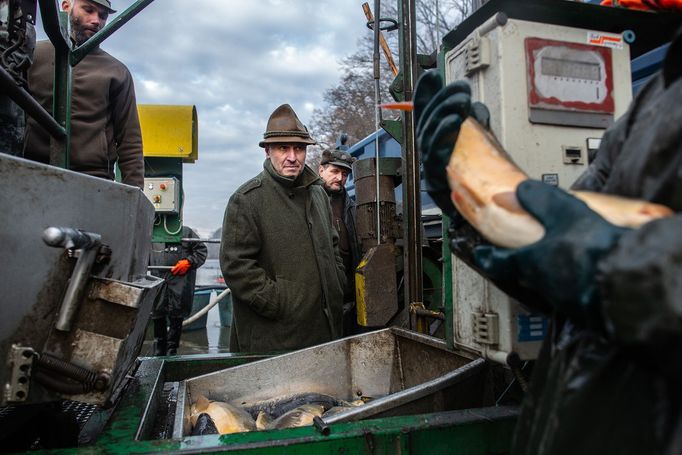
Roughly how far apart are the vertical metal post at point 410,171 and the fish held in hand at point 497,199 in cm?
171

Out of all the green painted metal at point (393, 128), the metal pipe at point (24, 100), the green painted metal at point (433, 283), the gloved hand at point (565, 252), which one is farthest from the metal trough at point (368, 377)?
the green painted metal at point (433, 283)

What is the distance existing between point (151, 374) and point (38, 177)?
3.54ft

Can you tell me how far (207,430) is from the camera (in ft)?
5.45

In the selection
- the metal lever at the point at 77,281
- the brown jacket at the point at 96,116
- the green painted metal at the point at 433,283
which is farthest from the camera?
the green painted metal at the point at 433,283

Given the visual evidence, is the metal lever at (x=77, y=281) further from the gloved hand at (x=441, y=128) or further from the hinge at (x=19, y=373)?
the gloved hand at (x=441, y=128)

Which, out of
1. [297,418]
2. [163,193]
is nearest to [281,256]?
[297,418]

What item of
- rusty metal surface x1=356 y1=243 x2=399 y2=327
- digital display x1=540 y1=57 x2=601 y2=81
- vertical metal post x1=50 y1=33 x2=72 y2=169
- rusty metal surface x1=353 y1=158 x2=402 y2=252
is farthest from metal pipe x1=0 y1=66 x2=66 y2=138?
rusty metal surface x1=353 y1=158 x2=402 y2=252

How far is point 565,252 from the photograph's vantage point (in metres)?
0.65

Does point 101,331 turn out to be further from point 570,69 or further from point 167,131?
point 167,131

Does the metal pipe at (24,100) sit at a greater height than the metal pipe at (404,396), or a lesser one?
greater

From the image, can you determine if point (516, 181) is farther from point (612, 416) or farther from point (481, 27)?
point (481, 27)

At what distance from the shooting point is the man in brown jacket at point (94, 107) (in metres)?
2.20

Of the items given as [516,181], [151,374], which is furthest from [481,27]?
[151,374]

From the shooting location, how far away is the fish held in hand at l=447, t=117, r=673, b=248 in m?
0.69
